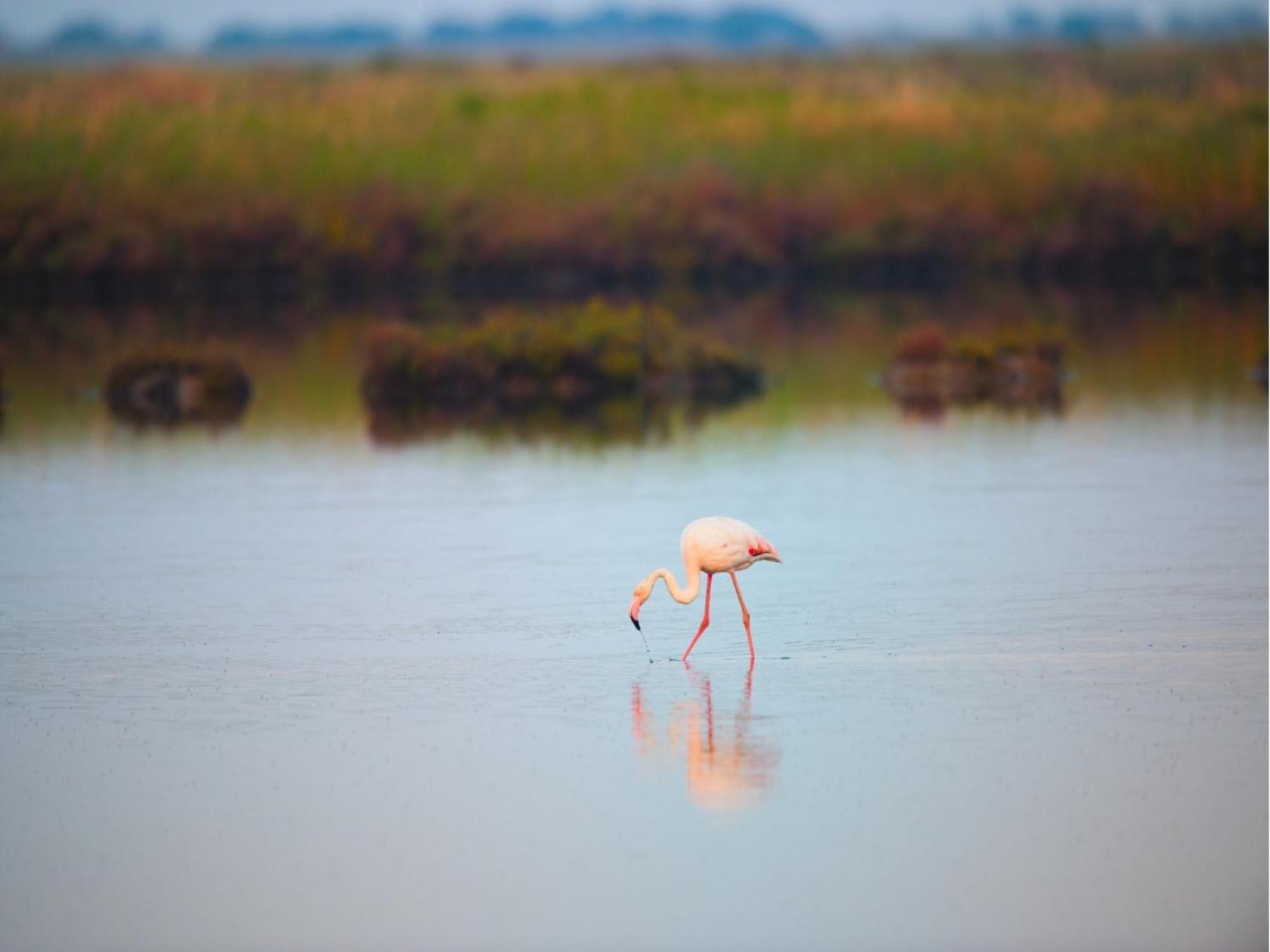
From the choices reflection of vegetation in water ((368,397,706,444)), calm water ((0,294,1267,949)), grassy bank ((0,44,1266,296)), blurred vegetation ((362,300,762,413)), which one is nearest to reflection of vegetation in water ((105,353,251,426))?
blurred vegetation ((362,300,762,413))

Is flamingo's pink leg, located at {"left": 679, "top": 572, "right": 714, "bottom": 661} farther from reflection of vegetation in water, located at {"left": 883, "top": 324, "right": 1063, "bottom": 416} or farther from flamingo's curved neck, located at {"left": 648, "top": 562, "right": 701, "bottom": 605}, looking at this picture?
reflection of vegetation in water, located at {"left": 883, "top": 324, "right": 1063, "bottom": 416}

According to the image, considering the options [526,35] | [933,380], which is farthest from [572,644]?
[526,35]

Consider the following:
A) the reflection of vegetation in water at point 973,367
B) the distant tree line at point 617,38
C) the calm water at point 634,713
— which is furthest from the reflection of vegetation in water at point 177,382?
the distant tree line at point 617,38

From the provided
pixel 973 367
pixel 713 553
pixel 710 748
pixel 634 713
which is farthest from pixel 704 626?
pixel 973 367

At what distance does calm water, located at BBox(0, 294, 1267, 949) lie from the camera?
28.7 ft

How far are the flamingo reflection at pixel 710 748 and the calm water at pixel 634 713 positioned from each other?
0.09 feet

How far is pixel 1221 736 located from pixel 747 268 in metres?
37.3

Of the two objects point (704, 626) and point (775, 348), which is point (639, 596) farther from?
point (775, 348)

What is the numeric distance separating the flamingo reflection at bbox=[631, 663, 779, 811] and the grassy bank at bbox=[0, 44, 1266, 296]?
32515 mm

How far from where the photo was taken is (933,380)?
26594 mm

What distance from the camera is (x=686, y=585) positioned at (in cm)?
1254

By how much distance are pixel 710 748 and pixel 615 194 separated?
38.3 m

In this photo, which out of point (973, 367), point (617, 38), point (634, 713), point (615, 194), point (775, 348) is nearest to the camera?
point (634, 713)

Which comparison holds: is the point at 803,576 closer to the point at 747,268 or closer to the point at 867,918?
the point at 867,918
